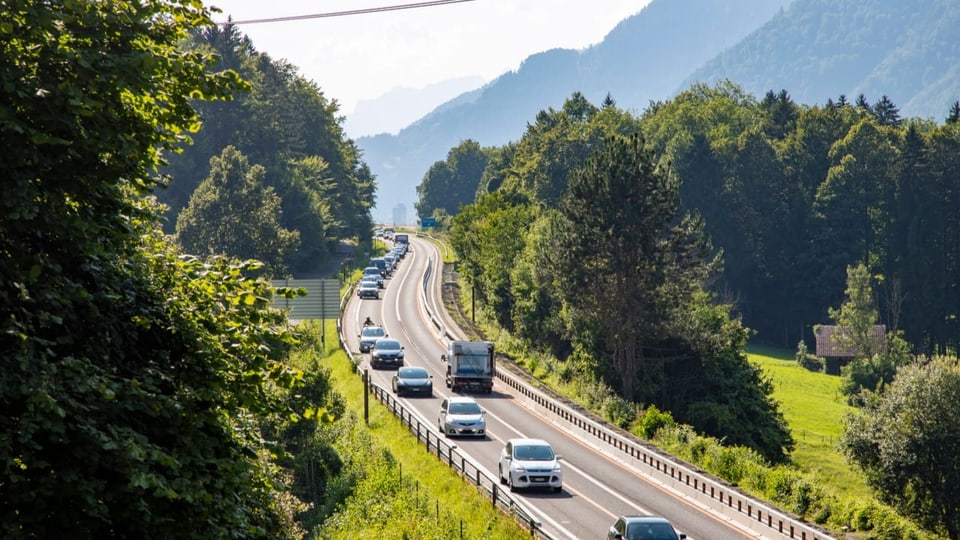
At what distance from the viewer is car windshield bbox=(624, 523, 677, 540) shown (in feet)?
90.0

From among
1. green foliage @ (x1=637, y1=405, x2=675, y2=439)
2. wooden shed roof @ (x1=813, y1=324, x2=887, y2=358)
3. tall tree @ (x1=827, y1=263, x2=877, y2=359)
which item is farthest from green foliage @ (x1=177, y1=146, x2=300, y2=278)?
wooden shed roof @ (x1=813, y1=324, x2=887, y2=358)

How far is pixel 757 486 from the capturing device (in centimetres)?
3925

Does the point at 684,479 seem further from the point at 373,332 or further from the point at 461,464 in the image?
the point at 373,332

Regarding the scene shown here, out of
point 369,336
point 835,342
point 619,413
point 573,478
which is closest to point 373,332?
point 369,336

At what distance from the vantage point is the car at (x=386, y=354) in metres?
70.6

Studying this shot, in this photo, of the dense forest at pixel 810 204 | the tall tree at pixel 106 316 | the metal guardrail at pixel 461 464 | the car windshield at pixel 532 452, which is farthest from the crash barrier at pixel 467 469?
the dense forest at pixel 810 204

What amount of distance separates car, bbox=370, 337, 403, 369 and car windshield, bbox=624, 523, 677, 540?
4400cm

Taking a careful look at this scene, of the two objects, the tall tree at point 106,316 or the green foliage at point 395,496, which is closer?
the tall tree at point 106,316

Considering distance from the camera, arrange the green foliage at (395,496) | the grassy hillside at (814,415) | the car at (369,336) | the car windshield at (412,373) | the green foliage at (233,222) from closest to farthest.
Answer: the green foliage at (395,496)
the car windshield at (412,373)
the grassy hillside at (814,415)
the car at (369,336)
the green foliage at (233,222)

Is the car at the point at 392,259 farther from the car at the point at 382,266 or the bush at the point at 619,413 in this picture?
the bush at the point at 619,413

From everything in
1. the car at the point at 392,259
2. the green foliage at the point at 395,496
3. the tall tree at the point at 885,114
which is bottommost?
the green foliage at the point at 395,496

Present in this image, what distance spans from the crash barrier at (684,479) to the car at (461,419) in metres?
5.10

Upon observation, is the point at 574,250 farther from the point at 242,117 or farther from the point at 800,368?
the point at 242,117

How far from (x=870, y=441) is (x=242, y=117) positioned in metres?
99.9
